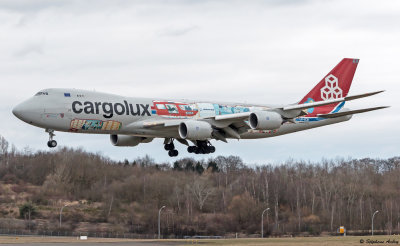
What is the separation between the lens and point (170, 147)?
214ft

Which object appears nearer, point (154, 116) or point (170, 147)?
point (154, 116)

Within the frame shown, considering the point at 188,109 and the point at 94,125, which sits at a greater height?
the point at 188,109

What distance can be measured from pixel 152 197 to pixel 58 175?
20683 millimetres

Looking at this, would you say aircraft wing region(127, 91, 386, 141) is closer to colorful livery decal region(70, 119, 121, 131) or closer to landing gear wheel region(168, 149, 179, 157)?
colorful livery decal region(70, 119, 121, 131)

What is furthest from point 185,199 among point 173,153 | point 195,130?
point 195,130

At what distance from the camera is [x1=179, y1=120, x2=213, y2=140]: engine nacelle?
187ft

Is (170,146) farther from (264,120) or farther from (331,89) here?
(331,89)

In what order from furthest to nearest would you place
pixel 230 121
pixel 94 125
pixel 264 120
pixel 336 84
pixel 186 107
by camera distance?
1. pixel 336 84
2. pixel 186 107
3. pixel 230 121
4. pixel 264 120
5. pixel 94 125

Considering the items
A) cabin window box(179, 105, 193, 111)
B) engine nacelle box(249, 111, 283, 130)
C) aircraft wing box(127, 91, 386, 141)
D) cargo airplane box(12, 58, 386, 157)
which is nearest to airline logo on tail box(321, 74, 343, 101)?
cargo airplane box(12, 58, 386, 157)

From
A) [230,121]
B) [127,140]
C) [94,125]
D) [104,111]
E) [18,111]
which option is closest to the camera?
[18,111]

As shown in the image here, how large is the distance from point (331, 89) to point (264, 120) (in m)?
14.4

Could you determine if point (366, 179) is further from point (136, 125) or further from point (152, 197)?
point (136, 125)

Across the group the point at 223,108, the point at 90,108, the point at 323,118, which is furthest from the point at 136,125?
the point at 323,118

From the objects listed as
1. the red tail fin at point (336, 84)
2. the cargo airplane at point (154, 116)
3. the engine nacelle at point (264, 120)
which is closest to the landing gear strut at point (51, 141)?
the cargo airplane at point (154, 116)
